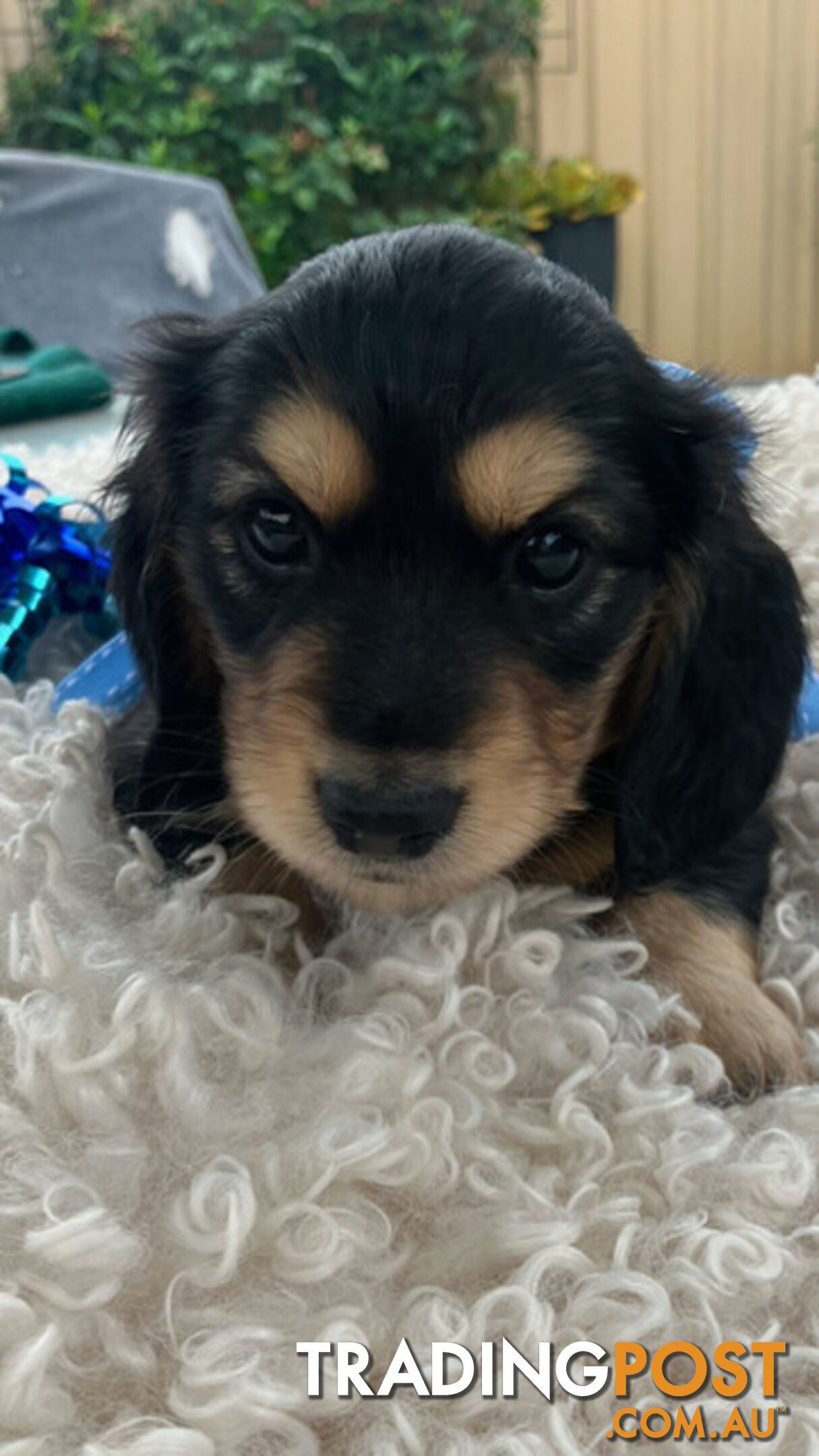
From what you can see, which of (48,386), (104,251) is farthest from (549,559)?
(104,251)

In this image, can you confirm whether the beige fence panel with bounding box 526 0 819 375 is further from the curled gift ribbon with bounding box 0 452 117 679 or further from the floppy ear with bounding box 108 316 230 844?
the floppy ear with bounding box 108 316 230 844

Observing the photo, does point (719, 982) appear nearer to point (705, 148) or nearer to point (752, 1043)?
point (752, 1043)

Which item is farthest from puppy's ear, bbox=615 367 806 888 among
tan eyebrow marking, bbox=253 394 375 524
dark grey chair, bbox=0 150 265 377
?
dark grey chair, bbox=0 150 265 377

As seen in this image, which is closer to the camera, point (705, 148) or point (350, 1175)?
point (350, 1175)

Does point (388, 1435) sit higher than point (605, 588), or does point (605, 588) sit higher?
point (605, 588)

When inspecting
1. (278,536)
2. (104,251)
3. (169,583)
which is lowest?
(104,251)

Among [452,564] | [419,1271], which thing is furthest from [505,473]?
[419,1271]

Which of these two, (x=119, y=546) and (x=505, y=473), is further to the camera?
(x=119, y=546)

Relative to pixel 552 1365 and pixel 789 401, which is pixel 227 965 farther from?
pixel 789 401
